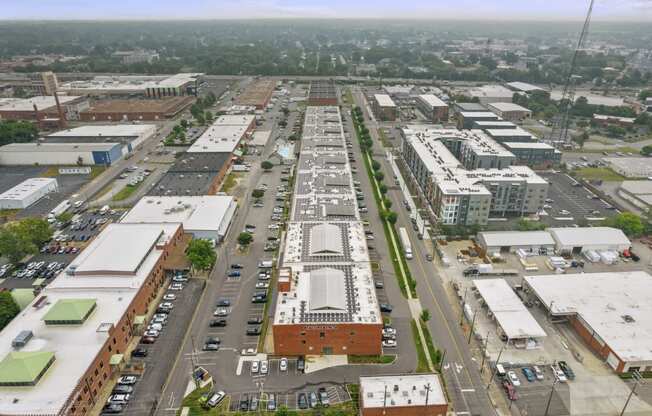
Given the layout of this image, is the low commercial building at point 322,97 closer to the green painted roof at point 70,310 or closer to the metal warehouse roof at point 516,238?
the metal warehouse roof at point 516,238

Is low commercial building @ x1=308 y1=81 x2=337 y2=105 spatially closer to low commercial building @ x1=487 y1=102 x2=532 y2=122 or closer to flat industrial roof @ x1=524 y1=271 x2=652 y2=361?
low commercial building @ x1=487 y1=102 x2=532 y2=122

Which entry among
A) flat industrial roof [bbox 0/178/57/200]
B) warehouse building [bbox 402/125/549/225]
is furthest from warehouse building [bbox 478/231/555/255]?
flat industrial roof [bbox 0/178/57/200]

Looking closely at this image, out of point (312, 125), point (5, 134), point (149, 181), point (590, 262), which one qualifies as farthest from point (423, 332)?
point (5, 134)

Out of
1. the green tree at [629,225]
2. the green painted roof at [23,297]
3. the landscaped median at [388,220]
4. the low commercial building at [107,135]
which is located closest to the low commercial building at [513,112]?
the landscaped median at [388,220]

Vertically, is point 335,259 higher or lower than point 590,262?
higher

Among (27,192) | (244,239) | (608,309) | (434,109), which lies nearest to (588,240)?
(608,309)

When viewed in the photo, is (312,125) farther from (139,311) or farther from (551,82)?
(551,82)

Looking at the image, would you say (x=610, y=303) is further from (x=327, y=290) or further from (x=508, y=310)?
(x=327, y=290)
